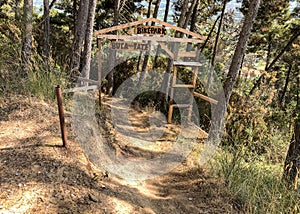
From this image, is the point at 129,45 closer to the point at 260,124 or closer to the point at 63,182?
the point at 260,124

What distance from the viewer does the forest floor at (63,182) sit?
2127mm

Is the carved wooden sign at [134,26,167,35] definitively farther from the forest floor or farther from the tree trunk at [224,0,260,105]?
the forest floor

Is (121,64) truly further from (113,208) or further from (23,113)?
(113,208)

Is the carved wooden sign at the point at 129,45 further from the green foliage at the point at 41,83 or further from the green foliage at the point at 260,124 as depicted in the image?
the green foliage at the point at 260,124

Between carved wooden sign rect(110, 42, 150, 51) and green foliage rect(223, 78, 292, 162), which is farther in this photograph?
carved wooden sign rect(110, 42, 150, 51)

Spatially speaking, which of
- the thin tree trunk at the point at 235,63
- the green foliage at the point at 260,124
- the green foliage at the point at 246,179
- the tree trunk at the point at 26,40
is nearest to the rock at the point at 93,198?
the green foliage at the point at 246,179

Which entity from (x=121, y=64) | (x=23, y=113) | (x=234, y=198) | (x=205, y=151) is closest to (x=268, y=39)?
(x=121, y=64)

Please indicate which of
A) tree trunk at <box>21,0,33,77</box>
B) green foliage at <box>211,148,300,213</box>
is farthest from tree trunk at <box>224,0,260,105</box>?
tree trunk at <box>21,0,33,77</box>

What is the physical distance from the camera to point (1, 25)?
4.13 metres

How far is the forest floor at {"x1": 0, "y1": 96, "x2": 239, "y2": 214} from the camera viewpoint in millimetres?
2127

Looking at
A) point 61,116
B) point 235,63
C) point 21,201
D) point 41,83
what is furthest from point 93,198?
point 235,63

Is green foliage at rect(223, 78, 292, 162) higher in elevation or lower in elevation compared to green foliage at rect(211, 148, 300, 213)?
higher

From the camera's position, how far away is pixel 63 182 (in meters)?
2.37

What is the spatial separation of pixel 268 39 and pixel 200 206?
45.8 feet
